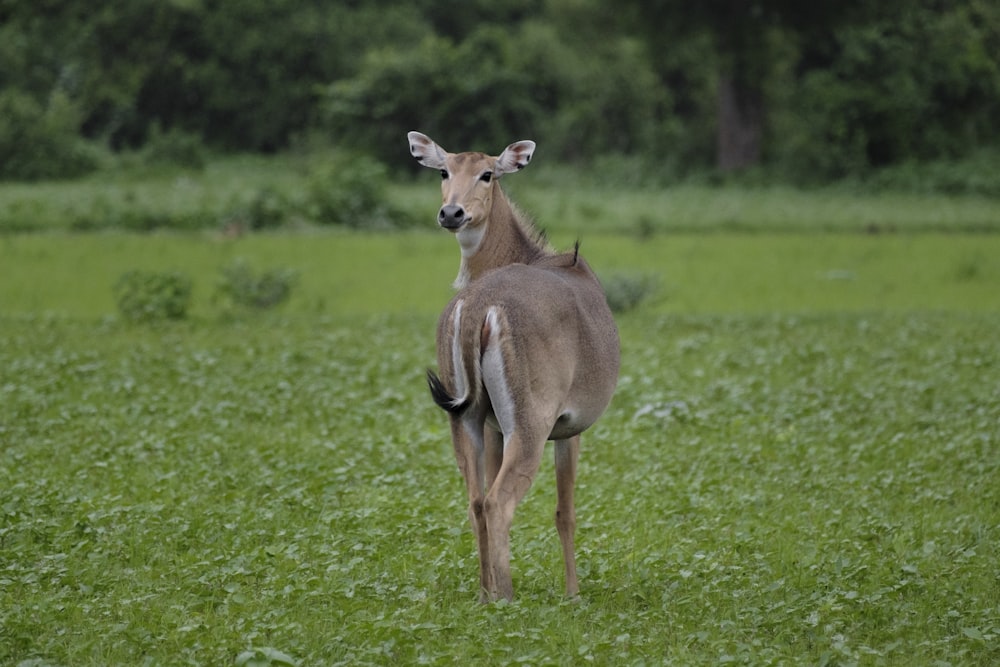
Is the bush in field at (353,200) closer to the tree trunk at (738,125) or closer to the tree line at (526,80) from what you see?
the tree line at (526,80)

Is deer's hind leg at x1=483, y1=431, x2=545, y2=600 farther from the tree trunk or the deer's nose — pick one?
the tree trunk

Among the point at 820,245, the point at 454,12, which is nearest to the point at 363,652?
the point at 820,245

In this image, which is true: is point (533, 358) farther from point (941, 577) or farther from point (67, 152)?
point (67, 152)

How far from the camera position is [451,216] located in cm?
726

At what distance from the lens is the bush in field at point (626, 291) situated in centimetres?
1841

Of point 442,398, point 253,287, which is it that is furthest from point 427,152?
point 253,287

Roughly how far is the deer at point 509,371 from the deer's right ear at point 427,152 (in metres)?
0.11

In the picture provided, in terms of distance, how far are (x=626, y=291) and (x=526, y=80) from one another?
21.6m

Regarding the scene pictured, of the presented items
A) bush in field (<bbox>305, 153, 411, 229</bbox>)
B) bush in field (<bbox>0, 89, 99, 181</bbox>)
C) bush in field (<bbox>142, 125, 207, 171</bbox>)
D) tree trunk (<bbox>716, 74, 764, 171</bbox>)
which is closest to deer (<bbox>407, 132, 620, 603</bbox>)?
bush in field (<bbox>305, 153, 411, 229</bbox>)

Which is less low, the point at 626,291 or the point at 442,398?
the point at 442,398

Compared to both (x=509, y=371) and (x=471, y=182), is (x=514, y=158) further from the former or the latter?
(x=509, y=371)

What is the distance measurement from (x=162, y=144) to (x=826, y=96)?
A: 1813 centimetres

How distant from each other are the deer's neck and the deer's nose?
322mm

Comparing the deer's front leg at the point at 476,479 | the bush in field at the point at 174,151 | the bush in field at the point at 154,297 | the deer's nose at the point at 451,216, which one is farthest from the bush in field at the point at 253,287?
the bush in field at the point at 174,151
